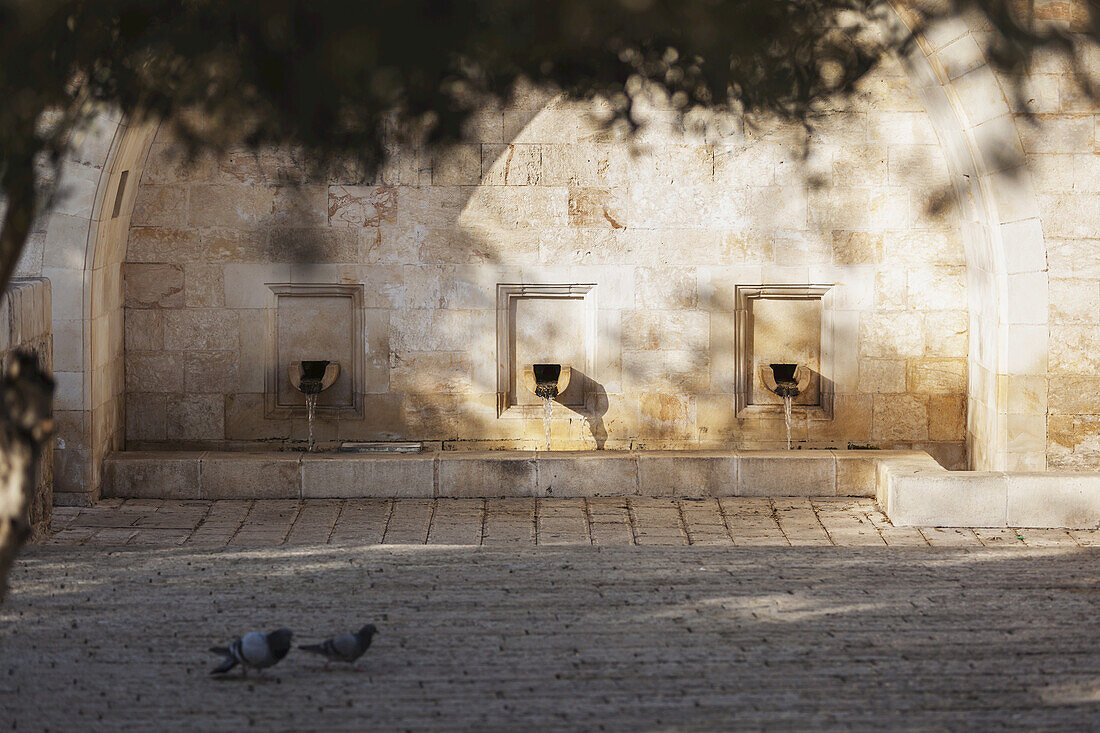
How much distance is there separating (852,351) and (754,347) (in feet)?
2.34

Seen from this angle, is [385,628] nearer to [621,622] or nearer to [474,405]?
[621,622]

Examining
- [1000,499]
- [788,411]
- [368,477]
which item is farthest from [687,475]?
[368,477]

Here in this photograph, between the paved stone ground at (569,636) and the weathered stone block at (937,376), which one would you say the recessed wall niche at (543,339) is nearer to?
the weathered stone block at (937,376)

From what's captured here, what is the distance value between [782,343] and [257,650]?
6220 millimetres

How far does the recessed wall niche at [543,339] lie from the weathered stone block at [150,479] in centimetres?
230

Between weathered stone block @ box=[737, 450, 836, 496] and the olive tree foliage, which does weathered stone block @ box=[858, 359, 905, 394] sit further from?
the olive tree foliage

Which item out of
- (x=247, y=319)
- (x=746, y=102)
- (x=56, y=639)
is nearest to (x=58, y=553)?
(x=56, y=639)

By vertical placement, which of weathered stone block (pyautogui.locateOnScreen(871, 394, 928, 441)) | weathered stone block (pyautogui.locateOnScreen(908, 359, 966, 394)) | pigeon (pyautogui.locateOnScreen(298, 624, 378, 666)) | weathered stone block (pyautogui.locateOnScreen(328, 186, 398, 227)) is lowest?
pigeon (pyautogui.locateOnScreen(298, 624, 378, 666))

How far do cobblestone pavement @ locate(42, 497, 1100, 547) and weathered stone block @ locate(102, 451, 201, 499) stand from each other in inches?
3.8

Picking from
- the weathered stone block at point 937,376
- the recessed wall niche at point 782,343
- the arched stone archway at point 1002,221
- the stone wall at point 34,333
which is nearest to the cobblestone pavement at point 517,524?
the stone wall at point 34,333

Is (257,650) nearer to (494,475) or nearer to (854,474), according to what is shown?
(494,475)

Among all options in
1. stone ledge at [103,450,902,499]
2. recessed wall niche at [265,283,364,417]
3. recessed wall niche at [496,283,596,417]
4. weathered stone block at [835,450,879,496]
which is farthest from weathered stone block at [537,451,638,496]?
recessed wall niche at [265,283,364,417]

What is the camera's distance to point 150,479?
9.20 m

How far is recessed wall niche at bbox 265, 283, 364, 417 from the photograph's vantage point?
988 centimetres
